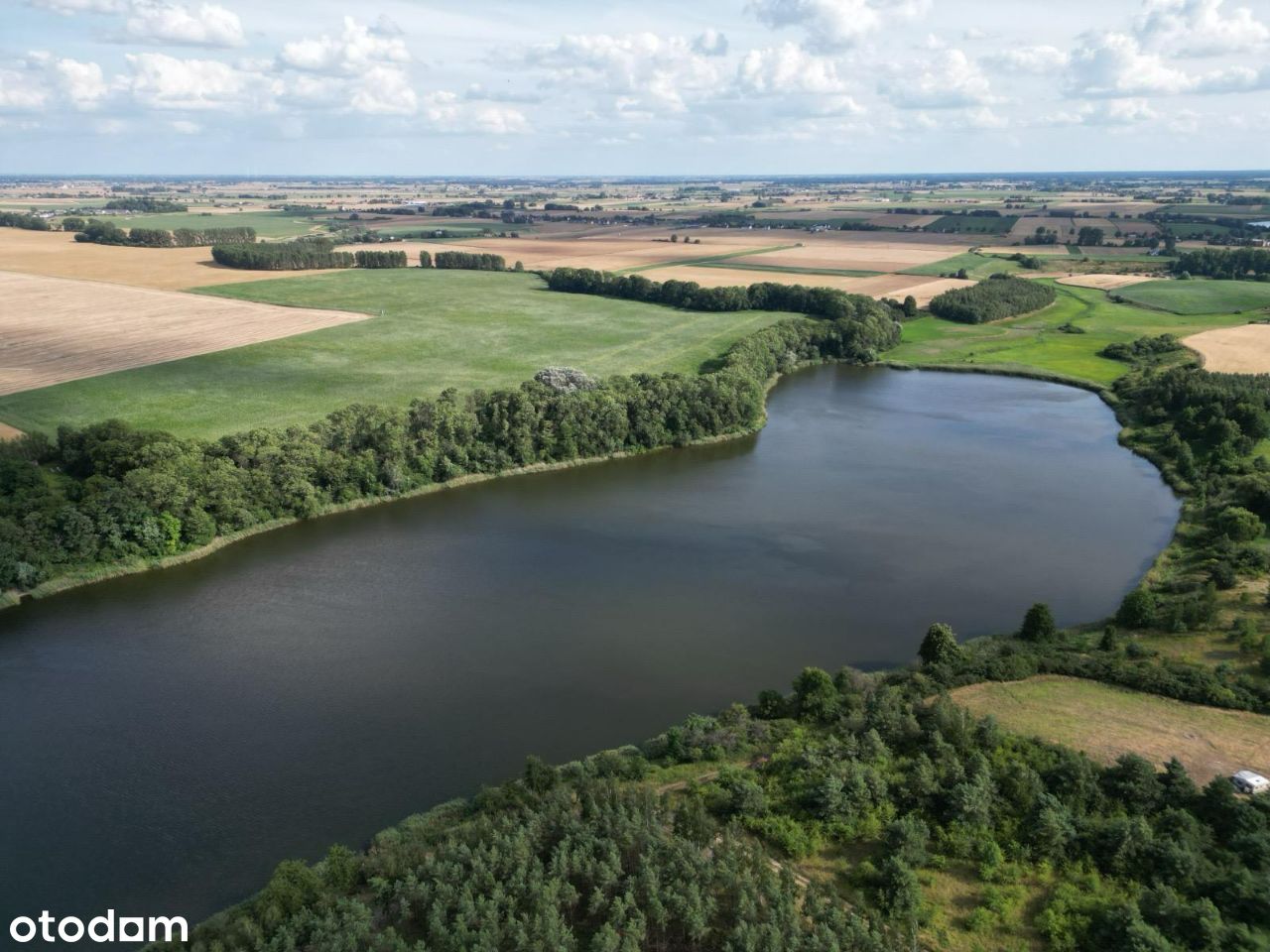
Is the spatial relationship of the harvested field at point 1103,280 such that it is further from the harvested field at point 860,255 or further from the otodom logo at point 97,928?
the otodom logo at point 97,928

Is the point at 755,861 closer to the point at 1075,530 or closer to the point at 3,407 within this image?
the point at 1075,530

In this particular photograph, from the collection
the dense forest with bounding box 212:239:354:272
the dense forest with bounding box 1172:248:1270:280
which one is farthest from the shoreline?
the dense forest with bounding box 212:239:354:272

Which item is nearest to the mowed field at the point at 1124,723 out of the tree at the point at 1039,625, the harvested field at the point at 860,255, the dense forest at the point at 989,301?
the tree at the point at 1039,625

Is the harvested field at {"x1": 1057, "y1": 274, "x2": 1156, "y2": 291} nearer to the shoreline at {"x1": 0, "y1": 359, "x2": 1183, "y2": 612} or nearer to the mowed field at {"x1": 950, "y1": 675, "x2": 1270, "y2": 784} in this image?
the shoreline at {"x1": 0, "y1": 359, "x2": 1183, "y2": 612}

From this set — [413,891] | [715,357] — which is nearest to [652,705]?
[413,891]

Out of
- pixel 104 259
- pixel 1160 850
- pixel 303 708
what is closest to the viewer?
pixel 1160 850

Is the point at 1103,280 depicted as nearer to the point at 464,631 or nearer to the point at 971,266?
the point at 971,266
